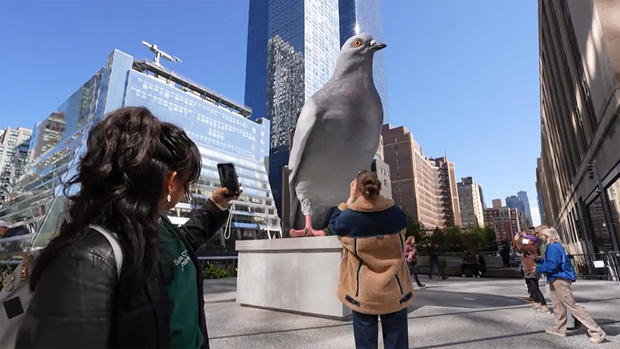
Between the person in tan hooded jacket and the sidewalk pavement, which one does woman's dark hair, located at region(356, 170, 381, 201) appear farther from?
the sidewalk pavement

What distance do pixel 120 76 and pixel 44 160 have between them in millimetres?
32629

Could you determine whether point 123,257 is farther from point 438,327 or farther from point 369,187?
point 438,327

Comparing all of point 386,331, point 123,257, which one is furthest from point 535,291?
point 123,257

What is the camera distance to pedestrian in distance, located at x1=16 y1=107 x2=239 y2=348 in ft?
2.64

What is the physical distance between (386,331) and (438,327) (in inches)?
95.1

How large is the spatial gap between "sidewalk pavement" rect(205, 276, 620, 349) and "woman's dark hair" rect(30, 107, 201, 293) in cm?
Result: 334

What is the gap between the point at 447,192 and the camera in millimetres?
131000

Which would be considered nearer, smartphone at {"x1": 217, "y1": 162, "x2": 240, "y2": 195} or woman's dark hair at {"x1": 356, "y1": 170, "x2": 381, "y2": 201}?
smartphone at {"x1": 217, "y1": 162, "x2": 240, "y2": 195}

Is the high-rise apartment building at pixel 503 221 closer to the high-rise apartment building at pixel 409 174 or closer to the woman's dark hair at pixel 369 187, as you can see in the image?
the high-rise apartment building at pixel 409 174

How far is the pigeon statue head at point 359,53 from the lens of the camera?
239 inches

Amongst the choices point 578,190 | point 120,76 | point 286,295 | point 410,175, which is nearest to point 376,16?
point 410,175

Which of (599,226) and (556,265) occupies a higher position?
(599,226)

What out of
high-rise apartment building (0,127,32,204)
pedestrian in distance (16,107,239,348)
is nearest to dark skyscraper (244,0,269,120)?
A: high-rise apartment building (0,127,32,204)

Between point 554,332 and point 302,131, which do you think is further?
point 302,131
